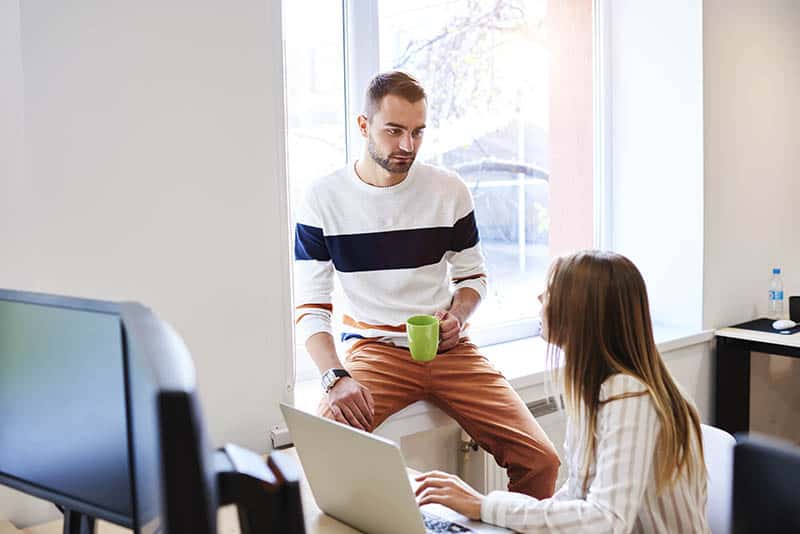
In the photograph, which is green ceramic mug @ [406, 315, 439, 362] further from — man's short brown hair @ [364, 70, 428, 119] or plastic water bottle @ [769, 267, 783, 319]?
plastic water bottle @ [769, 267, 783, 319]

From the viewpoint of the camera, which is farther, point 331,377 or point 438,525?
point 331,377

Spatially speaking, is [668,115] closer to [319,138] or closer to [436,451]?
[319,138]

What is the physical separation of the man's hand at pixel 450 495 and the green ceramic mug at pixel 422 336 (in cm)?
57

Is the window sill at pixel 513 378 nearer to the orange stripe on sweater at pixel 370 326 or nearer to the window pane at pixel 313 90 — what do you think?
the orange stripe on sweater at pixel 370 326

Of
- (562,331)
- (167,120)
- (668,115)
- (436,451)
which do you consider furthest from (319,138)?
(668,115)

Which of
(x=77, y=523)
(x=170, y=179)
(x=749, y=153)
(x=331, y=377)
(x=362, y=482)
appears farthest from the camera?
(x=749, y=153)

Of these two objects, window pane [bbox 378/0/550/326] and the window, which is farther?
window pane [bbox 378/0/550/326]

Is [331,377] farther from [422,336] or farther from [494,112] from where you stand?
[494,112]

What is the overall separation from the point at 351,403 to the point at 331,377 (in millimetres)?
86

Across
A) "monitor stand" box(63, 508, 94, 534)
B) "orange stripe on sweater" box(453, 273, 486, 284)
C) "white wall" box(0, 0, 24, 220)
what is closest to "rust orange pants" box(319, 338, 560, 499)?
"orange stripe on sweater" box(453, 273, 486, 284)

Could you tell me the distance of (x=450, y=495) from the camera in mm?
1347

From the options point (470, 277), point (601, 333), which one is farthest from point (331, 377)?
point (601, 333)

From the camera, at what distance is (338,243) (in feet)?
7.15

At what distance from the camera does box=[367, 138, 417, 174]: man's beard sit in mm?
2150
